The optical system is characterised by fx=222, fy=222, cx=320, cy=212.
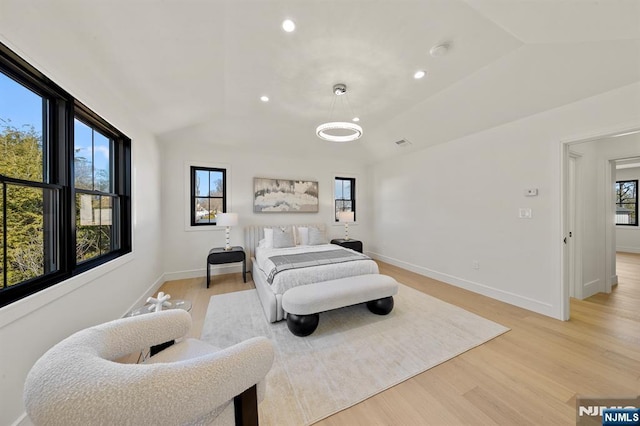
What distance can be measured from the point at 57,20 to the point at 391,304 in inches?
149

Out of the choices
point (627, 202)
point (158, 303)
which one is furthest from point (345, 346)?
point (627, 202)

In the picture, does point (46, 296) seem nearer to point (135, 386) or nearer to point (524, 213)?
point (135, 386)

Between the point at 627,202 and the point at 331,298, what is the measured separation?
10319 mm

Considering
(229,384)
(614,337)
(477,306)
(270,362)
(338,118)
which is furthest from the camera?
(338,118)

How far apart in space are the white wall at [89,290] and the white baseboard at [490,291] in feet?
15.4

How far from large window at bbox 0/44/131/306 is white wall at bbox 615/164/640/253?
11.7 meters

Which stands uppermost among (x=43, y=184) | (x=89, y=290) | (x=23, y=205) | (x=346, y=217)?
(x=43, y=184)

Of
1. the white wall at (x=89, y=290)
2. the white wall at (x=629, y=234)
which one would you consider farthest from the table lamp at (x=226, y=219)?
the white wall at (x=629, y=234)

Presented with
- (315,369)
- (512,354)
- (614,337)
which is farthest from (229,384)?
(614,337)

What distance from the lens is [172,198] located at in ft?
13.8

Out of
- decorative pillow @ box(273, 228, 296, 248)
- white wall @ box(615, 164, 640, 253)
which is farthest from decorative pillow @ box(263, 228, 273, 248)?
white wall @ box(615, 164, 640, 253)

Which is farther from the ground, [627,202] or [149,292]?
[627,202]

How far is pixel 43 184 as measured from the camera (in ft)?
4.95

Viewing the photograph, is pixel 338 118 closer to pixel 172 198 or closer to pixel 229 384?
pixel 172 198
